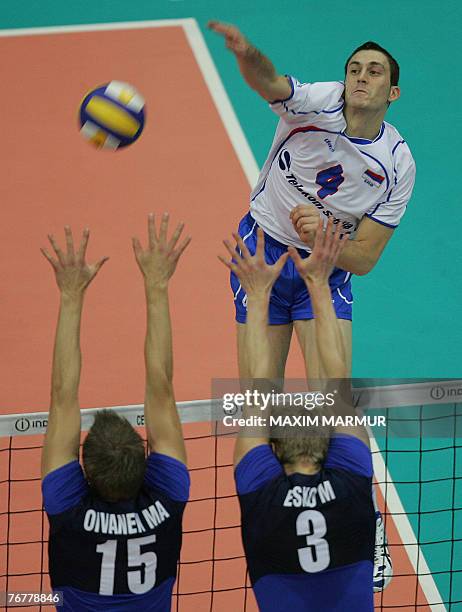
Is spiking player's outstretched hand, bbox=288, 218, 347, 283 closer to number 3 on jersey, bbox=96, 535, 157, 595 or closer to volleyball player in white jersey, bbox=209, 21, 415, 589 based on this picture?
volleyball player in white jersey, bbox=209, 21, 415, 589

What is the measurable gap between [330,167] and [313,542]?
2.74 m

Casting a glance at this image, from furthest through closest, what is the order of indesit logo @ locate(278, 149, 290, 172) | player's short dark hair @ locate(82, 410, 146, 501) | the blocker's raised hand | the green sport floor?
the green sport floor → indesit logo @ locate(278, 149, 290, 172) → the blocker's raised hand → player's short dark hair @ locate(82, 410, 146, 501)

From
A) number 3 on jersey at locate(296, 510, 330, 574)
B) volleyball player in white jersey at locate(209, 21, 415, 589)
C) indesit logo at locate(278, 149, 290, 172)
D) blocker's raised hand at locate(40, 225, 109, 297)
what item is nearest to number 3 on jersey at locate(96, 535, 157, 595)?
number 3 on jersey at locate(296, 510, 330, 574)

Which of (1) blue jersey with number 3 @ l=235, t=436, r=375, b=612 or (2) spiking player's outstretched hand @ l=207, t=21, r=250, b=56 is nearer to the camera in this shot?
(1) blue jersey with number 3 @ l=235, t=436, r=375, b=612

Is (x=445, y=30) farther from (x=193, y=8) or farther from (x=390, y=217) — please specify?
(x=390, y=217)

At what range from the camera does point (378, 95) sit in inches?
261

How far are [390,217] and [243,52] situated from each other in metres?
1.49

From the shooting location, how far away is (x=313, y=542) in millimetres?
4750

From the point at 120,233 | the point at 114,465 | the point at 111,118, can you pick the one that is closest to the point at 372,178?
the point at 111,118

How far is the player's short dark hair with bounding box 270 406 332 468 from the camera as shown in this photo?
4844mm

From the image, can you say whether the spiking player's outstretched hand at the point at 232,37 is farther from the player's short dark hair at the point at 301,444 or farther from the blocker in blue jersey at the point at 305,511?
the player's short dark hair at the point at 301,444

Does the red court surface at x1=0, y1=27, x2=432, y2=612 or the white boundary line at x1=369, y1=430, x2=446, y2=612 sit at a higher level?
the red court surface at x1=0, y1=27, x2=432, y2=612

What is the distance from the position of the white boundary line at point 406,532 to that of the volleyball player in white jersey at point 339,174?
0.62 metres

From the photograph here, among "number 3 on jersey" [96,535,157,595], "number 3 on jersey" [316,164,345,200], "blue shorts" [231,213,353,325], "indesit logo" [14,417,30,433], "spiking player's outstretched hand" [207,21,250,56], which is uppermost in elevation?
"spiking player's outstretched hand" [207,21,250,56]
